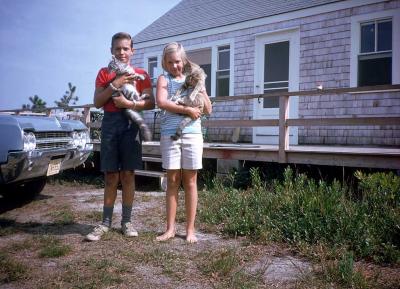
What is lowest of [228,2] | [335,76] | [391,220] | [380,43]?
[391,220]

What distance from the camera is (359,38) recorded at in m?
7.84

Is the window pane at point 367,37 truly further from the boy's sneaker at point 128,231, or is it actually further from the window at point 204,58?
the boy's sneaker at point 128,231

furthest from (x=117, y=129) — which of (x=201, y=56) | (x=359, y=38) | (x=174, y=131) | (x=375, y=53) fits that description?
(x=201, y=56)

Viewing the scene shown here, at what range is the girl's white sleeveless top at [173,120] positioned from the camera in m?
3.48

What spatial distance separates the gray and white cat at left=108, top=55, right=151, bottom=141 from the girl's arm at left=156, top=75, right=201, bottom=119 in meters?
0.25

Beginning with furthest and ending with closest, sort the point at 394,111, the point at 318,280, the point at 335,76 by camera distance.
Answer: the point at 335,76, the point at 394,111, the point at 318,280

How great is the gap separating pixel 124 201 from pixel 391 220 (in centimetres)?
244

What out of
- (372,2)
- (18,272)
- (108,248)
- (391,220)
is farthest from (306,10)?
(18,272)

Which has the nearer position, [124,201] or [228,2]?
[124,201]

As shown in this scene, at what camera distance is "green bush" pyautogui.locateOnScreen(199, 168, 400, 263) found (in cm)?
337

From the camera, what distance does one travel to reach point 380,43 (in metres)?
7.59

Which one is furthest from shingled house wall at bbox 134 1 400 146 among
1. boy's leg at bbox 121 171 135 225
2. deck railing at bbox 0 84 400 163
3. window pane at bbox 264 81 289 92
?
boy's leg at bbox 121 171 135 225

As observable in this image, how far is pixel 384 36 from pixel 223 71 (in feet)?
13.3

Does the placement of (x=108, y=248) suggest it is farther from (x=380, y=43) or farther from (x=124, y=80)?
(x=380, y=43)
